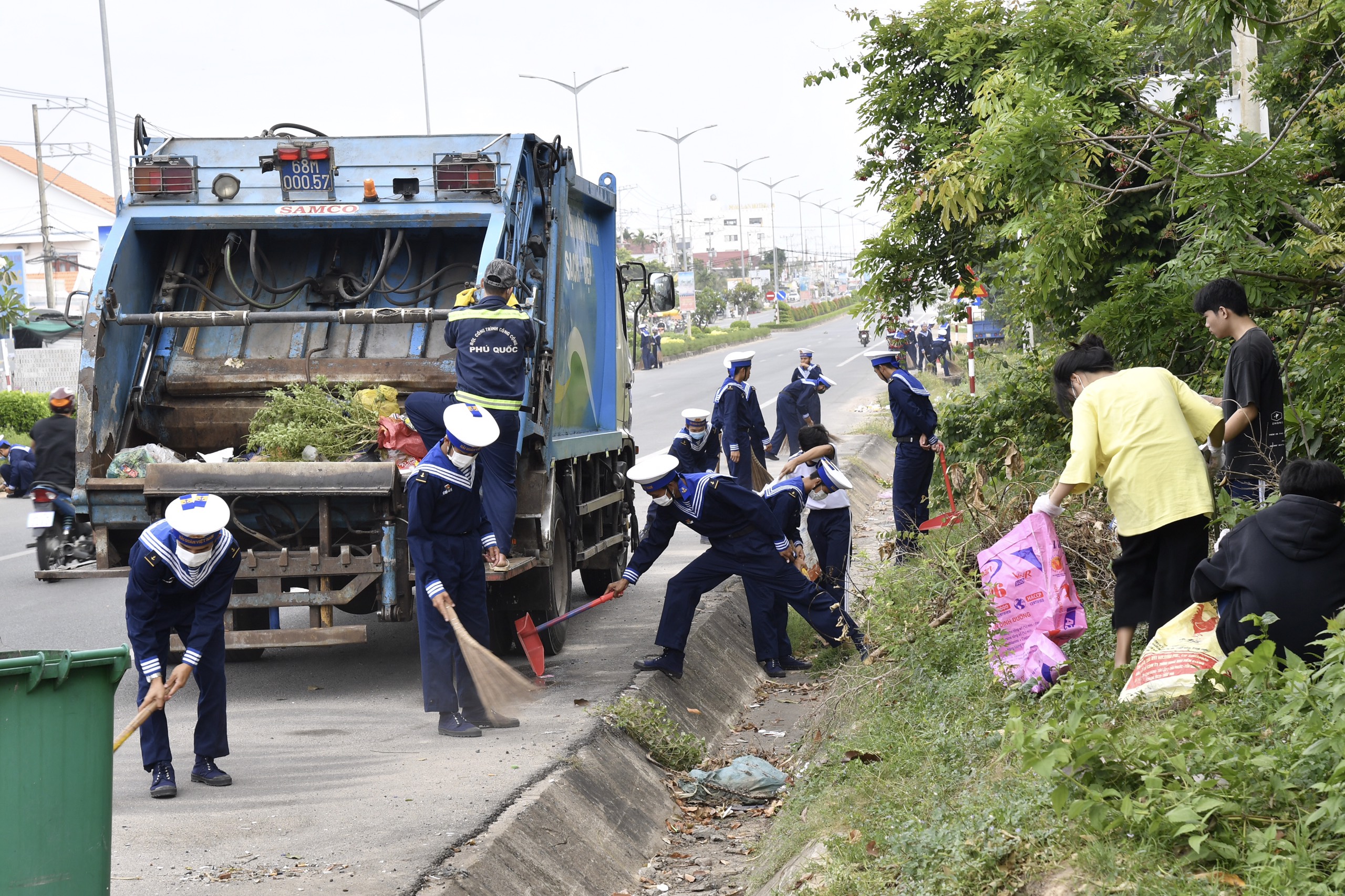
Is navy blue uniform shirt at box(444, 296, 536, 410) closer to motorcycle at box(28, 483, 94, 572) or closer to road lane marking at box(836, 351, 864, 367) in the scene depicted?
motorcycle at box(28, 483, 94, 572)


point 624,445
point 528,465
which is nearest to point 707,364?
point 624,445

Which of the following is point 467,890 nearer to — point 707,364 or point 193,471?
point 193,471

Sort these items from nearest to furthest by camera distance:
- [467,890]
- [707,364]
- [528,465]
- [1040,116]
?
[467,890]
[1040,116]
[528,465]
[707,364]

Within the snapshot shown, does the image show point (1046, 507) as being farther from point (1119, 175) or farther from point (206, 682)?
point (206, 682)

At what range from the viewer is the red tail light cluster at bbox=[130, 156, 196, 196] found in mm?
7582

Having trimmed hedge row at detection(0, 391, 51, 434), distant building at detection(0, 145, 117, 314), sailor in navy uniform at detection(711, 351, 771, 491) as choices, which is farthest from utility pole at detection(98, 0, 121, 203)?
distant building at detection(0, 145, 117, 314)

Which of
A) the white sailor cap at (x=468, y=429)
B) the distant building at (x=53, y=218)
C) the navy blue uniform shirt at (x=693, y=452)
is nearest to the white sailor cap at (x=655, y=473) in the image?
the white sailor cap at (x=468, y=429)

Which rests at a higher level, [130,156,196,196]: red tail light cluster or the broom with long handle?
[130,156,196,196]: red tail light cluster

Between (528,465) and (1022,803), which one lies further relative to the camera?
(528,465)

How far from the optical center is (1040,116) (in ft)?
19.0

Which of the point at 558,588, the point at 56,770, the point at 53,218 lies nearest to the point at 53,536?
the point at 558,588

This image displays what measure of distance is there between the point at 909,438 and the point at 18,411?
711 inches

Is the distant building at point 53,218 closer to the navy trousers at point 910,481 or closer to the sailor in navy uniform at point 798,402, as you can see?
the sailor in navy uniform at point 798,402

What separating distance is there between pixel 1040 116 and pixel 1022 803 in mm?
3220
